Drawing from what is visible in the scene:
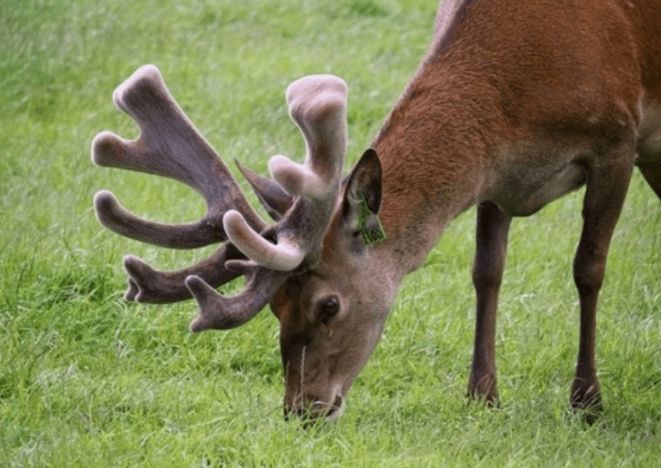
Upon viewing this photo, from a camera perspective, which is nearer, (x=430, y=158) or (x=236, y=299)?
(x=236, y=299)

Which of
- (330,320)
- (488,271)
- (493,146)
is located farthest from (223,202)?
(488,271)

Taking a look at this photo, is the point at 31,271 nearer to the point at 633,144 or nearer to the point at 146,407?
the point at 146,407

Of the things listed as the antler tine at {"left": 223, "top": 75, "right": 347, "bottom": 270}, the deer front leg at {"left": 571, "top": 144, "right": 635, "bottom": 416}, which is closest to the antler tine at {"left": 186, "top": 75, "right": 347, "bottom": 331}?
the antler tine at {"left": 223, "top": 75, "right": 347, "bottom": 270}

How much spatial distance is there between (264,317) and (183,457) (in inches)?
70.5

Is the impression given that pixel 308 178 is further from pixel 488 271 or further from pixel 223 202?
pixel 488 271

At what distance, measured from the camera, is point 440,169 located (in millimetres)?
5898

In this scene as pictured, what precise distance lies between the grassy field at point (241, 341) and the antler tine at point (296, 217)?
0.50m

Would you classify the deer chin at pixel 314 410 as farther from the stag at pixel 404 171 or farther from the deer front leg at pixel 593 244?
the deer front leg at pixel 593 244

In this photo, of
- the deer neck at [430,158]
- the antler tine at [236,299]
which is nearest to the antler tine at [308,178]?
the antler tine at [236,299]

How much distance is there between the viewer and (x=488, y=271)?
684 centimetres

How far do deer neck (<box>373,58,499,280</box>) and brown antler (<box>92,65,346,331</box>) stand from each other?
39 centimetres

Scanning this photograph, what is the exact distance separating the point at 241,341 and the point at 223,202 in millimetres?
1321

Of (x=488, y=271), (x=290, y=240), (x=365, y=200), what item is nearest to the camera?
(x=290, y=240)

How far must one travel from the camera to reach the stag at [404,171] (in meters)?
5.45
